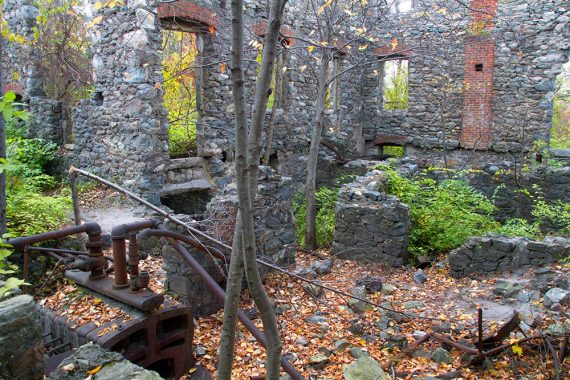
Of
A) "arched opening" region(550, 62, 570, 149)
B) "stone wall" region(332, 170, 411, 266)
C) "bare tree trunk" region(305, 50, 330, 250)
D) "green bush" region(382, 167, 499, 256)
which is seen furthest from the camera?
"arched opening" region(550, 62, 570, 149)

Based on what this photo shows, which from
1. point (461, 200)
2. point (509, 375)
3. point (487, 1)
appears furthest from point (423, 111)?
point (509, 375)

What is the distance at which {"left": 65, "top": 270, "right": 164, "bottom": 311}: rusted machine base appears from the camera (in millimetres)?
3096

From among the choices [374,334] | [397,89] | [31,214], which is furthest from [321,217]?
[397,89]

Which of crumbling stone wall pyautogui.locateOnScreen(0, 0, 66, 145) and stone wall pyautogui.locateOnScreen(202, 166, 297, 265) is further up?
crumbling stone wall pyautogui.locateOnScreen(0, 0, 66, 145)

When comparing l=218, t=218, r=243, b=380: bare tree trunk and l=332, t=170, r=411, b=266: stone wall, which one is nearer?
l=218, t=218, r=243, b=380: bare tree trunk

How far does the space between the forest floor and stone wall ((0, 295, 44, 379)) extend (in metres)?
1.29

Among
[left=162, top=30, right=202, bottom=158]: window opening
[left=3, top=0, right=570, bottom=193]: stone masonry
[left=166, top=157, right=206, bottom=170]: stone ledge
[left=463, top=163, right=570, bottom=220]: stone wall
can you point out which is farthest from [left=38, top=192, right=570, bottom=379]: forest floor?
[left=463, top=163, right=570, bottom=220]: stone wall

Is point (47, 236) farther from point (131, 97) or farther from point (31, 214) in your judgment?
point (131, 97)

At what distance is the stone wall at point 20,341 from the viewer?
5.84 feet

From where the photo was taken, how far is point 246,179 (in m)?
2.14

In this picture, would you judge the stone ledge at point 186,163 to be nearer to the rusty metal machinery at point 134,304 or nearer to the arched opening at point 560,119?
the rusty metal machinery at point 134,304

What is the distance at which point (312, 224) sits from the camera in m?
8.16

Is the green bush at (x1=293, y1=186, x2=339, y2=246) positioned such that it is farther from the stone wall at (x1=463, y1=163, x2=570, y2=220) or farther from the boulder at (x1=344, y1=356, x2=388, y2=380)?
the boulder at (x1=344, y1=356, x2=388, y2=380)

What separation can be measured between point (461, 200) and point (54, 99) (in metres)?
9.58
